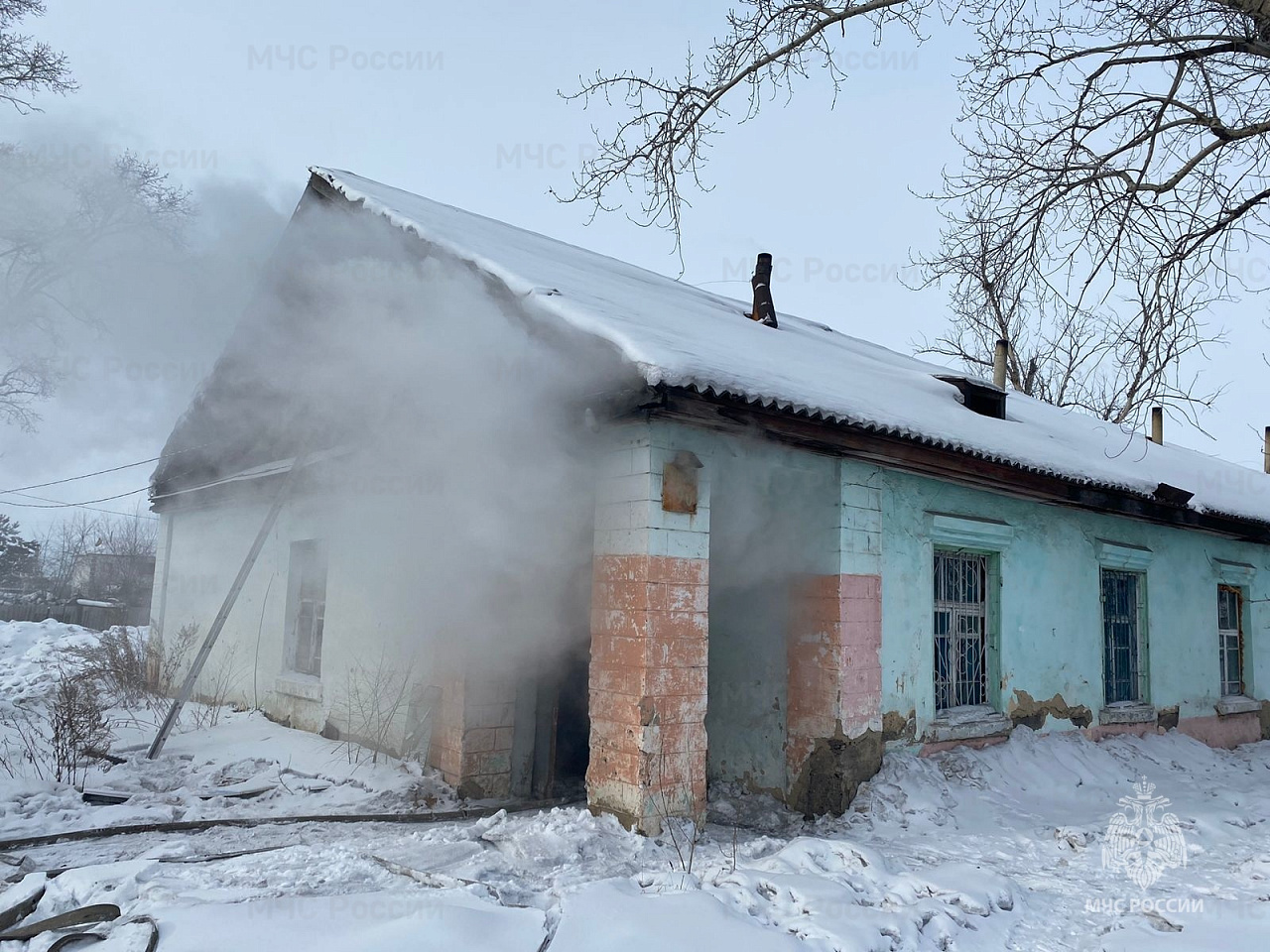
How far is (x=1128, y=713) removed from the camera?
9461 millimetres

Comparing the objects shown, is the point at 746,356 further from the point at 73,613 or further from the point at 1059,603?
the point at 73,613

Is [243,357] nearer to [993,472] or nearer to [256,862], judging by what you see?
[256,862]

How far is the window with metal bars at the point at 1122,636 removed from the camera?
968 centimetres

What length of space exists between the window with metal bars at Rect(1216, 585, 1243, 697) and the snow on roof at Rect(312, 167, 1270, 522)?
122 cm

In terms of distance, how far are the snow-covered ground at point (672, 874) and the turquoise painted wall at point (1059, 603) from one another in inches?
40.2

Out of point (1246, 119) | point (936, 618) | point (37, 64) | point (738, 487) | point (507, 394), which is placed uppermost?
point (37, 64)

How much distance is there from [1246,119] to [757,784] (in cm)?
645

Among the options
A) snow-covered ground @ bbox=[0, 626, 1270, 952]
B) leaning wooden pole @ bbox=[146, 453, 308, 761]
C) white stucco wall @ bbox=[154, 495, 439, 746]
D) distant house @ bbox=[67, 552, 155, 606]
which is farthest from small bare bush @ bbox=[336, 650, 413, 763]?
distant house @ bbox=[67, 552, 155, 606]

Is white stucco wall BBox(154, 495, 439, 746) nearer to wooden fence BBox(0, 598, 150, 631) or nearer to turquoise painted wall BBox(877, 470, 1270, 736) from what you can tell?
turquoise painted wall BBox(877, 470, 1270, 736)

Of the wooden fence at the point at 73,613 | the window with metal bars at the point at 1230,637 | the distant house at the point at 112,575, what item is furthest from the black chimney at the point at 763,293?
the distant house at the point at 112,575

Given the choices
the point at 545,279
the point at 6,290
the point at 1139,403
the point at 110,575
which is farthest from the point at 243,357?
the point at 110,575

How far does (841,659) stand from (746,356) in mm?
2308

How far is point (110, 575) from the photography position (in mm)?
35750

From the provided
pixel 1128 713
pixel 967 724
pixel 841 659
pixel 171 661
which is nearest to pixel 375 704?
pixel 841 659
